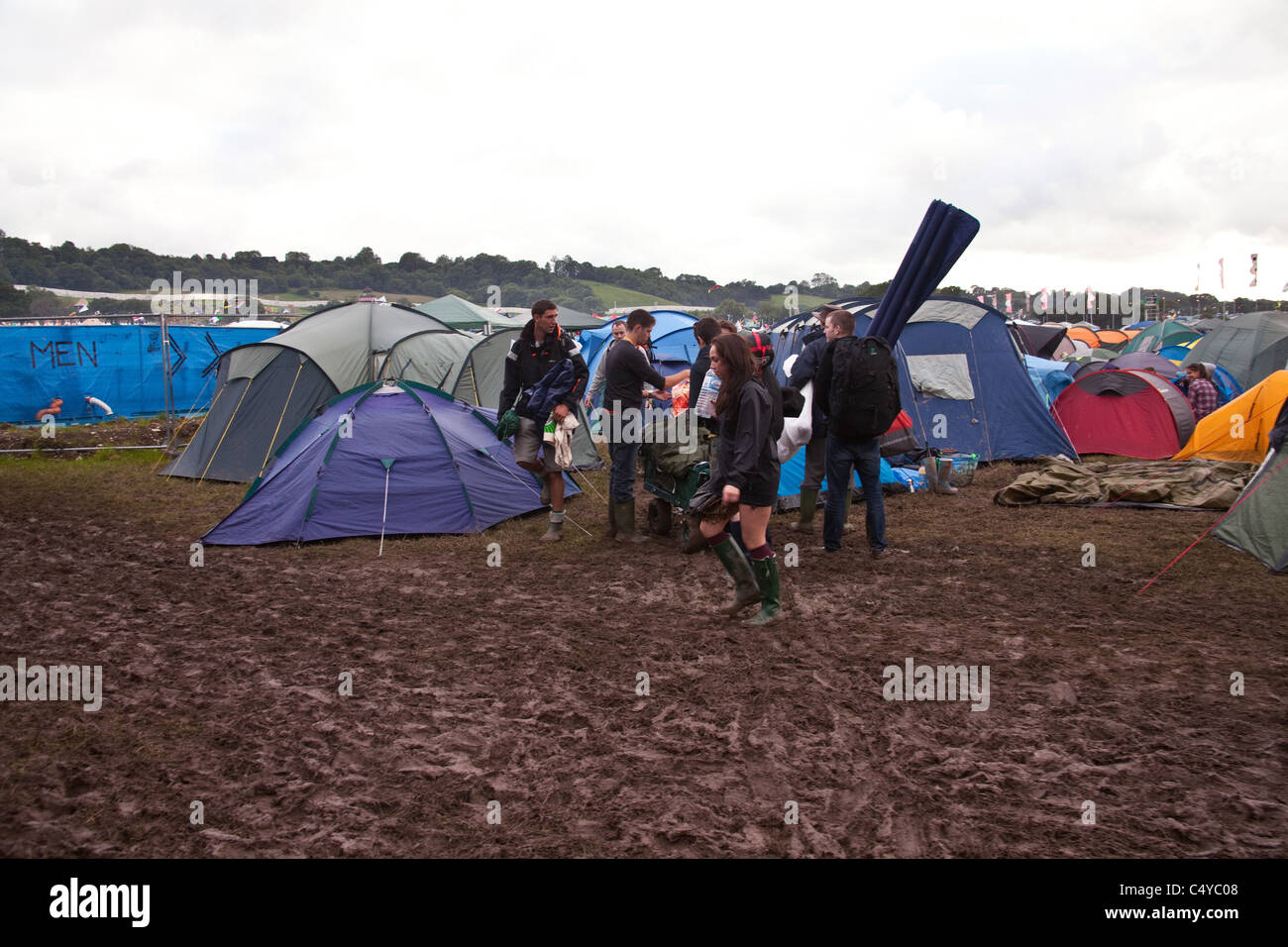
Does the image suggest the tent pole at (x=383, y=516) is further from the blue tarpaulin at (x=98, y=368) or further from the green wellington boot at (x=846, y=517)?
the blue tarpaulin at (x=98, y=368)

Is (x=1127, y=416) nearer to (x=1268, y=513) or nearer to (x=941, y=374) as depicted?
(x=941, y=374)

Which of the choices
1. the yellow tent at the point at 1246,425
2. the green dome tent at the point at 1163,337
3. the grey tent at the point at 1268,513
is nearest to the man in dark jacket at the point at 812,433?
the grey tent at the point at 1268,513

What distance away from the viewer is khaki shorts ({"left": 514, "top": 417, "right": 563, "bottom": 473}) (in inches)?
318

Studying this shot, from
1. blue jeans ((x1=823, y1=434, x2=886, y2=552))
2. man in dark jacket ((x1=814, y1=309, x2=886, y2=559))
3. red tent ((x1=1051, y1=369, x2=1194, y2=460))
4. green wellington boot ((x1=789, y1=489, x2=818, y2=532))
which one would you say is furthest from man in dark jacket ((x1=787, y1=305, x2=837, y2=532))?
red tent ((x1=1051, y1=369, x2=1194, y2=460))

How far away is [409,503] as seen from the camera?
859 cm

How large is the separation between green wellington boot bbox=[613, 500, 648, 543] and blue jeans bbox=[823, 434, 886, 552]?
5.86 feet

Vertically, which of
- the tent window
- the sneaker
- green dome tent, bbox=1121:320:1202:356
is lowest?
the sneaker

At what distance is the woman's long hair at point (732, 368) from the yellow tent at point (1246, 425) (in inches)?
364

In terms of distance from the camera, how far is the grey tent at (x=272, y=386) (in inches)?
472

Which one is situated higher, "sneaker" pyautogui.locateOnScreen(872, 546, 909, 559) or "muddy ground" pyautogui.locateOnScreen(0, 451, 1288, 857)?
"sneaker" pyautogui.locateOnScreen(872, 546, 909, 559)

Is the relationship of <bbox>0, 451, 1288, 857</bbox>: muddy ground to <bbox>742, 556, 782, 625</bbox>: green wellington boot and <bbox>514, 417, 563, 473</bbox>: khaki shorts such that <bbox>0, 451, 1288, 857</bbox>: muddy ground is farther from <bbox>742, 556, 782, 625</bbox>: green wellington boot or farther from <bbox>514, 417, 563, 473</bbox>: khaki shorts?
<bbox>514, 417, 563, 473</bbox>: khaki shorts

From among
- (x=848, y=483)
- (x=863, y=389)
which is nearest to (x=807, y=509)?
(x=848, y=483)
